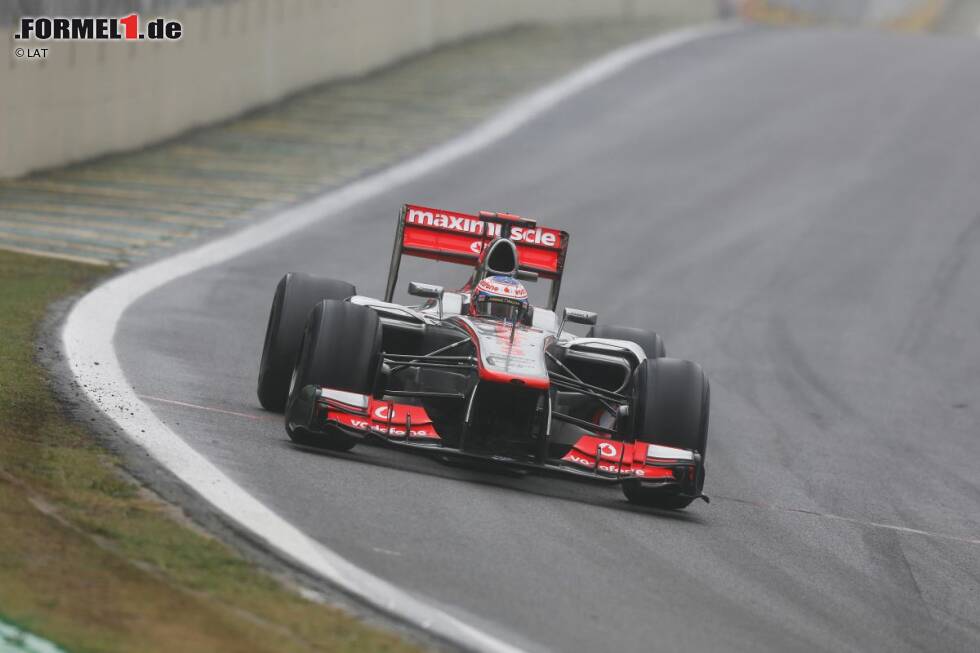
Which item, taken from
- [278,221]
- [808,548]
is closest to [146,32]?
[278,221]

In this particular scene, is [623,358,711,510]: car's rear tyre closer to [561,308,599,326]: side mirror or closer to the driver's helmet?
the driver's helmet

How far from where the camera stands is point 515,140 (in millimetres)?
30562

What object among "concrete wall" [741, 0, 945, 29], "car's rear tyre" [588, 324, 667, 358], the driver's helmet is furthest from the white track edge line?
"concrete wall" [741, 0, 945, 29]

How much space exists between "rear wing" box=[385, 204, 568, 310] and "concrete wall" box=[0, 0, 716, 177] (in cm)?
1249

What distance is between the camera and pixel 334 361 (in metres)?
10.5

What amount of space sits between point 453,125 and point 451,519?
76.2ft

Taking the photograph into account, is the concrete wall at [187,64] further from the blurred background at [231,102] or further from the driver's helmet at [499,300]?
the driver's helmet at [499,300]

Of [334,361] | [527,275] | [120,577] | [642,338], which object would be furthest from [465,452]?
[120,577]

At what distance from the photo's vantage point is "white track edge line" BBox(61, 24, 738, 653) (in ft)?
23.3

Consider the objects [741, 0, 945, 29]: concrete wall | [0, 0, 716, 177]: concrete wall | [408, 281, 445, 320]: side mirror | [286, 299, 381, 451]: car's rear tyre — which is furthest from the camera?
[741, 0, 945, 29]: concrete wall

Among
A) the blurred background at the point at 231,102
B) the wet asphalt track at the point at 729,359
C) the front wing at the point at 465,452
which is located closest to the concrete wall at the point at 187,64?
the blurred background at the point at 231,102

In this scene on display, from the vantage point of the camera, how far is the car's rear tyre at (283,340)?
1166 centimetres

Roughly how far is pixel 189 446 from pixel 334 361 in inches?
47.2

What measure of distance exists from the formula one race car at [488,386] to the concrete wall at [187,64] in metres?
14.0
